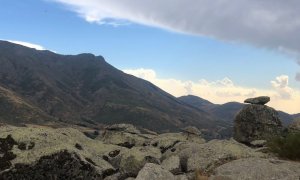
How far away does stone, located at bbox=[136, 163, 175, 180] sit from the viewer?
696 inches

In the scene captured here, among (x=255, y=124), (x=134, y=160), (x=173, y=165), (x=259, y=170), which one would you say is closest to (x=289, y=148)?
(x=259, y=170)

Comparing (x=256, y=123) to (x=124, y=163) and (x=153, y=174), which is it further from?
(x=153, y=174)

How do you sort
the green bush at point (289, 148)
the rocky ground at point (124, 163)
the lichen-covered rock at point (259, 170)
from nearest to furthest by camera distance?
the lichen-covered rock at point (259, 170) < the rocky ground at point (124, 163) < the green bush at point (289, 148)

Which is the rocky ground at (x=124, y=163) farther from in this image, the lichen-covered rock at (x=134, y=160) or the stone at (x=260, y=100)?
the stone at (x=260, y=100)

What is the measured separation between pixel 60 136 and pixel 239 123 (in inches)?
1167

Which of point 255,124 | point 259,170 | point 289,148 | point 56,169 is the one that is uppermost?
point 255,124

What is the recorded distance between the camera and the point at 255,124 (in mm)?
48281

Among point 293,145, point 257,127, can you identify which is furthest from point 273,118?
point 293,145

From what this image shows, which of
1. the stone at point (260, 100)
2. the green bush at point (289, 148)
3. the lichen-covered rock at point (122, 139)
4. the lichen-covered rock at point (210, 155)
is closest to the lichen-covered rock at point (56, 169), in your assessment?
the lichen-covered rock at point (210, 155)

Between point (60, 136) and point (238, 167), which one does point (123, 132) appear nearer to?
point (60, 136)

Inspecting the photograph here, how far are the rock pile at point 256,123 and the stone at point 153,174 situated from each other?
30607mm

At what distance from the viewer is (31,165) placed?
1897 cm

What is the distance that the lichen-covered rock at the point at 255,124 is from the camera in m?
48.0

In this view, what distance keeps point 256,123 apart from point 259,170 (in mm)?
30238
